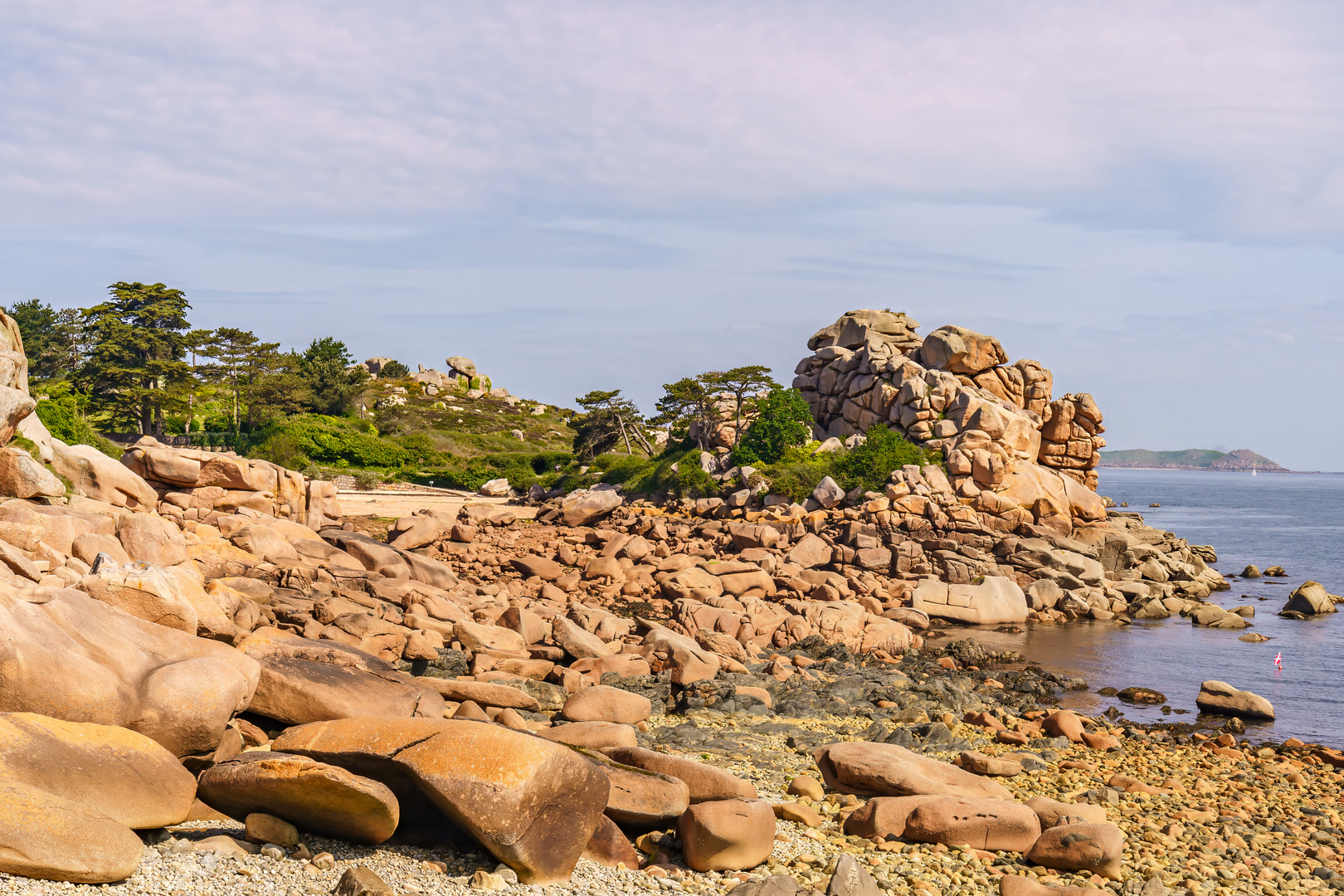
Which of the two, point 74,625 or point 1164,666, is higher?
point 74,625

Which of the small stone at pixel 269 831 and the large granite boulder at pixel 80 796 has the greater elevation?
the large granite boulder at pixel 80 796

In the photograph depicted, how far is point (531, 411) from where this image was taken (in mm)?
109938

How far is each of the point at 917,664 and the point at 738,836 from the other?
668 inches

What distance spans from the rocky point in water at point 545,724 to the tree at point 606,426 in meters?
35.0

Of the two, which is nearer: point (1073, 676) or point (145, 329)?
point (1073, 676)

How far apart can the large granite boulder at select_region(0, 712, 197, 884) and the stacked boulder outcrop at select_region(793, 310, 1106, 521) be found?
41.1 meters

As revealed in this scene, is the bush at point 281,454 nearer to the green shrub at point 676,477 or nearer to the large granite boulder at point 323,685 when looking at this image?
the green shrub at point 676,477

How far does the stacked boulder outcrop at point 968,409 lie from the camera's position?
47250 mm

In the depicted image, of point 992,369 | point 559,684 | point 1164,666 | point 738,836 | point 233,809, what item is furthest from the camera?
point 992,369

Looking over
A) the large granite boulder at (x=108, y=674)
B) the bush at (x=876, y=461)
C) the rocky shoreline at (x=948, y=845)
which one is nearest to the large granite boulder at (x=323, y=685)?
the large granite boulder at (x=108, y=674)

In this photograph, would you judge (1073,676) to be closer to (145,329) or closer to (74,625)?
(74,625)

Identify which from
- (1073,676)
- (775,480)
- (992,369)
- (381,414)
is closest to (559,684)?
(1073,676)

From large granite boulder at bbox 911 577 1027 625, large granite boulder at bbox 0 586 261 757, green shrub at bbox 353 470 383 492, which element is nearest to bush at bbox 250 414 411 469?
green shrub at bbox 353 470 383 492

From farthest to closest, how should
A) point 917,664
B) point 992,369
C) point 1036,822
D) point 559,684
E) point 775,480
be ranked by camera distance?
point 992,369 < point 775,480 < point 917,664 < point 559,684 < point 1036,822
